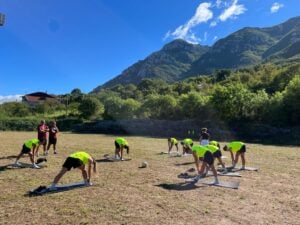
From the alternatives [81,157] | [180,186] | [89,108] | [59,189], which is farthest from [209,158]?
[89,108]

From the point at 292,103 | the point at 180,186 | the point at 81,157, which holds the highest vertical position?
the point at 292,103

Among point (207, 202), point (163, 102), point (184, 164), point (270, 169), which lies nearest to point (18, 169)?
point (184, 164)

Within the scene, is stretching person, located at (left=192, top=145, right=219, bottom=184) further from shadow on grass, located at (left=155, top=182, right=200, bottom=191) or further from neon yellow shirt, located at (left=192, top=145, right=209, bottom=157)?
shadow on grass, located at (left=155, top=182, right=200, bottom=191)

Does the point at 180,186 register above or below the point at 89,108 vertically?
below

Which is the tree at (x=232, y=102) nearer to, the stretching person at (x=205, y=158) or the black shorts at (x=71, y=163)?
the stretching person at (x=205, y=158)

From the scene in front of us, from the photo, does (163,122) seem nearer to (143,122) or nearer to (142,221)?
(143,122)

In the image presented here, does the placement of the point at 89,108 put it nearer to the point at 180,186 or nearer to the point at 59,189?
the point at 180,186

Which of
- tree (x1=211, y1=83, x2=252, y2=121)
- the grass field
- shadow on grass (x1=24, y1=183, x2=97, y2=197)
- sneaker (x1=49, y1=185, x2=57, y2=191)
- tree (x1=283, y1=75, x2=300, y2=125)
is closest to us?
the grass field

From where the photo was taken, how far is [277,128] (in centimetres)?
4241

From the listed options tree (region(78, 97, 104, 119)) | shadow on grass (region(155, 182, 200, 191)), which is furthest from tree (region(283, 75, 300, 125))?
tree (region(78, 97, 104, 119))

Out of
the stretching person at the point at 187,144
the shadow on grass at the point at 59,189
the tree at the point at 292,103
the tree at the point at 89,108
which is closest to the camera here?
the shadow on grass at the point at 59,189

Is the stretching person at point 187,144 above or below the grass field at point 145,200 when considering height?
above

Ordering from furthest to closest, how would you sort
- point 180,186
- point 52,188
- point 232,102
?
point 232,102, point 180,186, point 52,188

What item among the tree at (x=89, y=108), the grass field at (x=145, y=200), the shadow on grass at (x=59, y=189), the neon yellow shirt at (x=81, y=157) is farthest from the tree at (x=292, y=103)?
the tree at (x=89, y=108)
